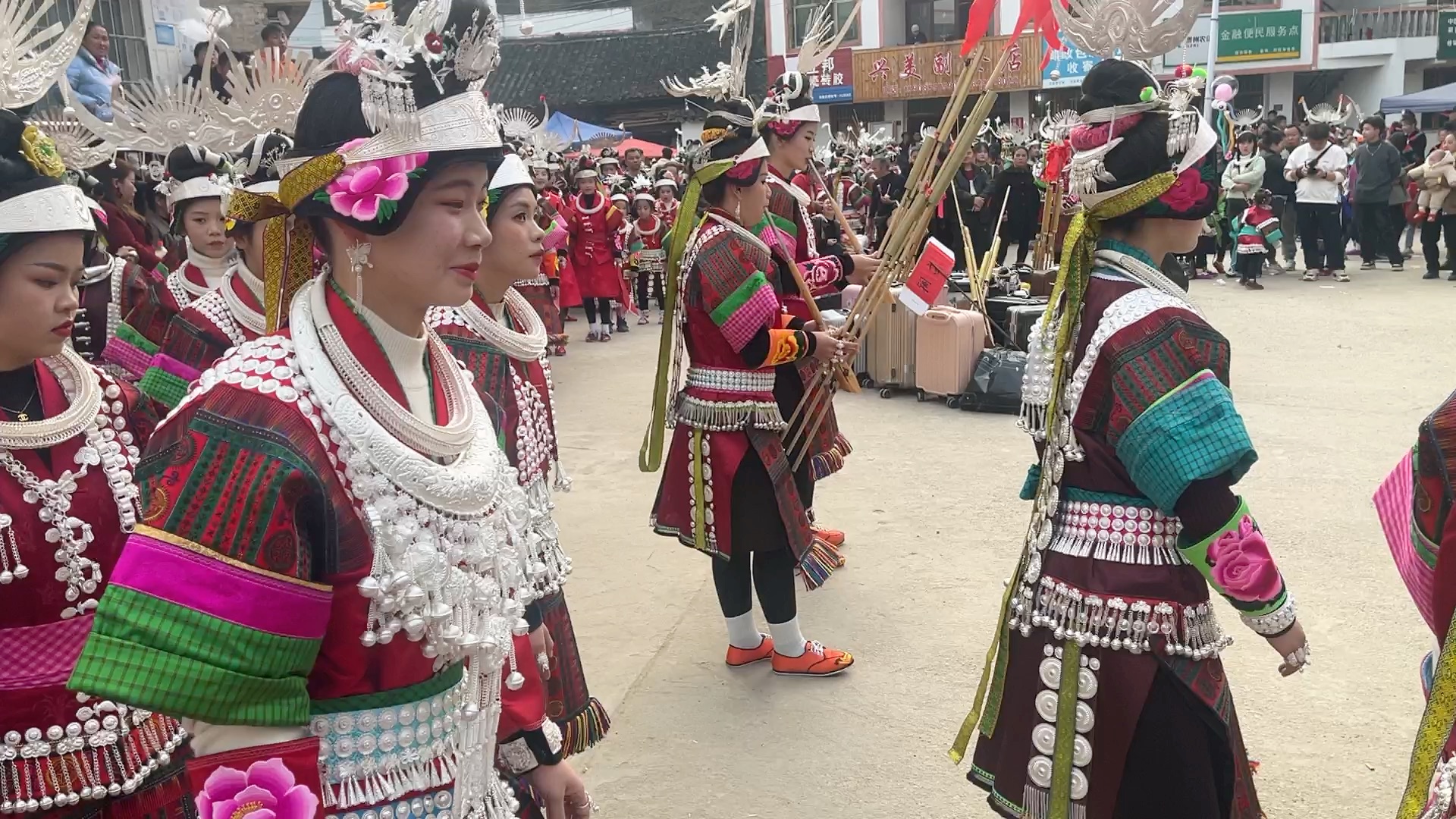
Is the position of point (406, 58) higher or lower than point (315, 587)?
higher

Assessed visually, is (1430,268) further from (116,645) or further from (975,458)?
(116,645)

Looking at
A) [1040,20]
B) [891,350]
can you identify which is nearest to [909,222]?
[1040,20]

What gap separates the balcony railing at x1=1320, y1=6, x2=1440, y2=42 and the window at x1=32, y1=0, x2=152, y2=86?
23.4m

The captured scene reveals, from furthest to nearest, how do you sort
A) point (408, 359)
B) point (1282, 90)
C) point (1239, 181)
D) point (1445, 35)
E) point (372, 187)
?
point (1282, 90), point (1445, 35), point (1239, 181), point (408, 359), point (372, 187)

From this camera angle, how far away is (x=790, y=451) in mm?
4219

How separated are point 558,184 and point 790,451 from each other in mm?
10830

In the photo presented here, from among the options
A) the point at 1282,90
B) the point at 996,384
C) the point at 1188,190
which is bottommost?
the point at 996,384

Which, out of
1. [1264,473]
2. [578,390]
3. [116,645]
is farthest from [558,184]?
[116,645]

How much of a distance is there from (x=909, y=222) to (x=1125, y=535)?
5.88 ft

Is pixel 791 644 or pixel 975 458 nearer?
pixel 791 644

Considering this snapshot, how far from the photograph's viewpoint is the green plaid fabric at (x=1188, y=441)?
2174 millimetres

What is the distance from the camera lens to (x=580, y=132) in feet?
83.4

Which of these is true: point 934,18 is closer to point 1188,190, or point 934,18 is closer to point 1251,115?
point 1251,115

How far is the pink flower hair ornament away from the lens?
151cm
